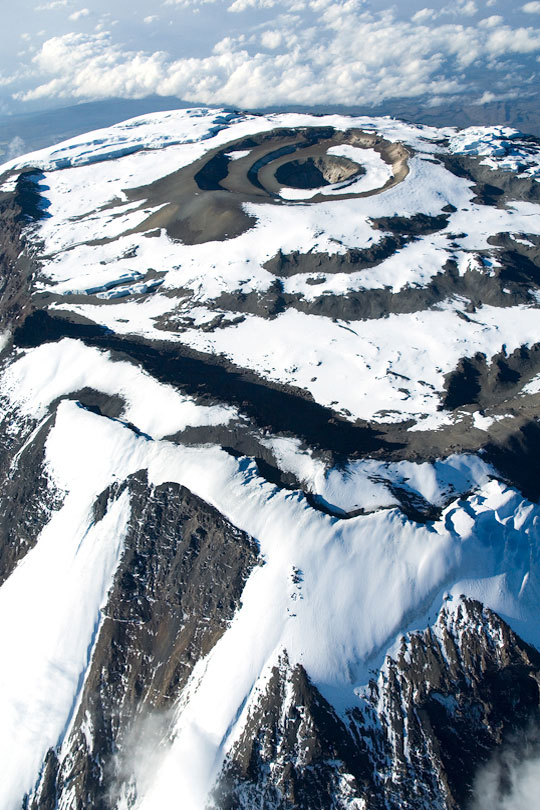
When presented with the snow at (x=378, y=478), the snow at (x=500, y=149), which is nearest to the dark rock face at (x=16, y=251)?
the snow at (x=378, y=478)

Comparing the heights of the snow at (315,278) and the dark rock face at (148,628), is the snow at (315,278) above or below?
above

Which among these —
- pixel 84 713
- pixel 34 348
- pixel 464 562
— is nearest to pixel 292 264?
pixel 34 348

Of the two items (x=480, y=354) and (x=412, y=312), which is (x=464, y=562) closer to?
(x=480, y=354)

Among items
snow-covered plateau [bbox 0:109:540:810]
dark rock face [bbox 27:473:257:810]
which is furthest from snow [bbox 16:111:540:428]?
dark rock face [bbox 27:473:257:810]

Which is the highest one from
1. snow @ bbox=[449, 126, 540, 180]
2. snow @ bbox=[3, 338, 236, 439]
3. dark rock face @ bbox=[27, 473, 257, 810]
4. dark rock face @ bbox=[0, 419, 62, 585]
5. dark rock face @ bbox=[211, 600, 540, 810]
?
snow @ bbox=[449, 126, 540, 180]

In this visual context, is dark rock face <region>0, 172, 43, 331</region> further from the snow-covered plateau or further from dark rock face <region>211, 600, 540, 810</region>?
dark rock face <region>211, 600, 540, 810</region>

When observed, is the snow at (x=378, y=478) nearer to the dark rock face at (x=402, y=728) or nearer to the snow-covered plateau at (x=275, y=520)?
the snow-covered plateau at (x=275, y=520)
